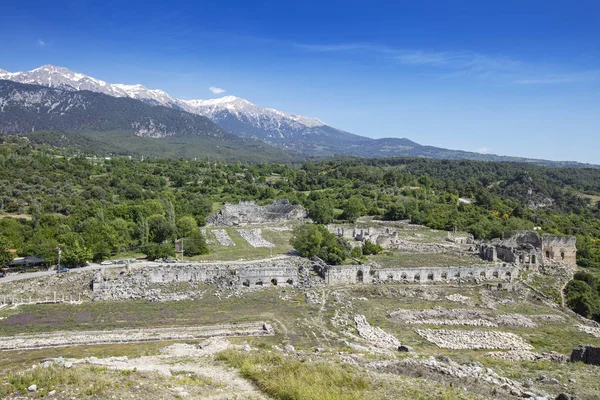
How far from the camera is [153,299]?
35.6 metres

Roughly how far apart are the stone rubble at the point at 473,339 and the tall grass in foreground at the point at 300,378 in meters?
11.2

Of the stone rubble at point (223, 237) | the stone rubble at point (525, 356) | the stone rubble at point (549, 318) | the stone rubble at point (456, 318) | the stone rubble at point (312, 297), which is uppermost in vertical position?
the stone rubble at point (525, 356)

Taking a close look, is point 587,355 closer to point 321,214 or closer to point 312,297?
point 312,297

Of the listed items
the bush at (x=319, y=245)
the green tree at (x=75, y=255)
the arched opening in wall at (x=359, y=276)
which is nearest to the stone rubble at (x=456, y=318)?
the arched opening in wall at (x=359, y=276)

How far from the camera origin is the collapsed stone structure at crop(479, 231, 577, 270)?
50.7 meters

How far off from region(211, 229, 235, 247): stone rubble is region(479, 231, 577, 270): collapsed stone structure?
3128 cm

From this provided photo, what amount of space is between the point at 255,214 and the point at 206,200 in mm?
10701

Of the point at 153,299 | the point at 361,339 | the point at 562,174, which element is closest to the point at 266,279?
the point at 153,299

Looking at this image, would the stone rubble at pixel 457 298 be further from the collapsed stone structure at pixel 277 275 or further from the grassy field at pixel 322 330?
the collapsed stone structure at pixel 277 275

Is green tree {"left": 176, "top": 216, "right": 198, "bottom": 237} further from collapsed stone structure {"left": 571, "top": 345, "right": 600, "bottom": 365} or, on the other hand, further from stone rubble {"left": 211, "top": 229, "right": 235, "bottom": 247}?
collapsed stone structure {"left": 571, "top": 345, "right": 600, "bottom": 365}

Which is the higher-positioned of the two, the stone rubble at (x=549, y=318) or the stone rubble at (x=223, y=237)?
the stone rubble at (x=549, y=318)

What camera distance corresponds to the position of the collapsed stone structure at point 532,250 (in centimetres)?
5066

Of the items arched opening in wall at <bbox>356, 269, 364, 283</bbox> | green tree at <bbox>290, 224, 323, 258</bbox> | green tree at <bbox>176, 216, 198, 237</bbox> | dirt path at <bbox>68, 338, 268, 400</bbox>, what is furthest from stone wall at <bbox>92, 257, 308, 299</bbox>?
green tree at <bbox>176, 216, 198, 237</bbox>

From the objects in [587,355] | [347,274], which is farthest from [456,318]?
[347,274]
